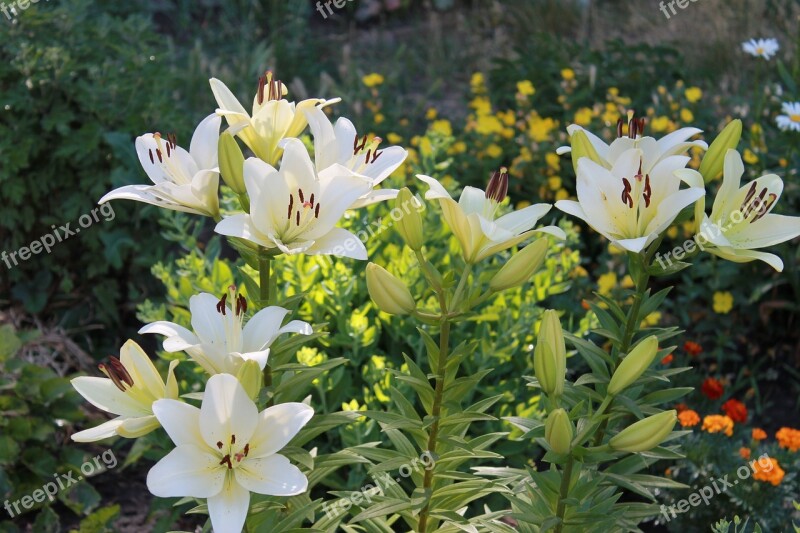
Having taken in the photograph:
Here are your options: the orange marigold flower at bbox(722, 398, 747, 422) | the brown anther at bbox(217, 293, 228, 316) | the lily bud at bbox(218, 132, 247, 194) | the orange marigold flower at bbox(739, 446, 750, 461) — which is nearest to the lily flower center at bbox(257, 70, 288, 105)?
the lily bud at bbox(218, 132, 247, 194)

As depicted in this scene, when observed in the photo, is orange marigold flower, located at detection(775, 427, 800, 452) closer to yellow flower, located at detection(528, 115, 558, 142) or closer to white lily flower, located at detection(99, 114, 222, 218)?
yellow flower, located at detection(528, 115, 558, 142)

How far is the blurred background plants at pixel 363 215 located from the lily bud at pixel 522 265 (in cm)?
98

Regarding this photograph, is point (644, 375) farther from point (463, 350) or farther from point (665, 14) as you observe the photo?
point (665, 14)

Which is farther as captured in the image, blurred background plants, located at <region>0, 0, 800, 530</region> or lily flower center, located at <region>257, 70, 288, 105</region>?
blurred background plants, located at <region>0, 0, 800, 530</region>

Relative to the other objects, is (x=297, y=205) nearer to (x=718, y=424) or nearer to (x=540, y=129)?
(x=718, y=424)

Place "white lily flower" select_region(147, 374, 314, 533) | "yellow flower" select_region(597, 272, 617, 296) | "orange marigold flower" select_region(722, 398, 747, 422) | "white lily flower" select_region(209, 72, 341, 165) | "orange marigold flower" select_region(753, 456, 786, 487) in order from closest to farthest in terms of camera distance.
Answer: "white lily flower" select_region(147, 374, 314, 533), "white lily flower" select_region(209, 72, 341, 165), "orange marigold flower" select_region(753, 456, 786, 487), "orange marigold flower" select_region(722, 398, 747, 422), "yellow flower" select_region(597, 272, 617, 296)

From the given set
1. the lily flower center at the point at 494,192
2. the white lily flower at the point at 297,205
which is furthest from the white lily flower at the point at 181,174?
the lily flower center at the point at 494,192

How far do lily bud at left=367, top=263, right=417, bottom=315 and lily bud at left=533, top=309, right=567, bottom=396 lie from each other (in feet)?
0.77

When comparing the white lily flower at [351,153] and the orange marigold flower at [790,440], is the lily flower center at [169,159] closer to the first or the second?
the white lily flower at [351,153]

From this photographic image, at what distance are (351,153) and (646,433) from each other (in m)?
0.73

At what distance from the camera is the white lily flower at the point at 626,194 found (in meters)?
1.62

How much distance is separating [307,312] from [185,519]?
84 cm

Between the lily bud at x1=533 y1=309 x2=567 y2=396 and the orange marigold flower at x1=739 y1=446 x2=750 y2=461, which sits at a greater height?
the lily bud at x1=533 y1=309 x2=567 y2=396

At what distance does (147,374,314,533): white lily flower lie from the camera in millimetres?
1479
